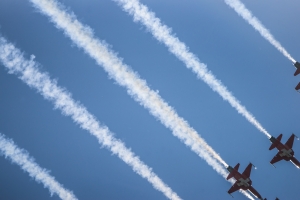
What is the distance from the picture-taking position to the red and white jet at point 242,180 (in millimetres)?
19562

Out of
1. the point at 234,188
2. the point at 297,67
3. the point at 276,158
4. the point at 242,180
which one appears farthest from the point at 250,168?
the point at 297,67

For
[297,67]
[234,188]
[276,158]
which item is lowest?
[234,188]

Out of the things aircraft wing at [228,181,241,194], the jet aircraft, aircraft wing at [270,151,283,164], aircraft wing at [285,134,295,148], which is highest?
the jet aircraft

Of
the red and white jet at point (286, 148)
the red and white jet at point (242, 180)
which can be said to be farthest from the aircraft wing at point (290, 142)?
the red and white jet at point (242, 180)

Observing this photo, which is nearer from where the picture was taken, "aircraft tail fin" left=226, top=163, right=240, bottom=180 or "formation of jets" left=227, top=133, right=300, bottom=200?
"aircraft tail fin" left=226, top=163, right=240, bottom=180

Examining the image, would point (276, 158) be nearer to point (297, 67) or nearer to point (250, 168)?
point (250, 168)

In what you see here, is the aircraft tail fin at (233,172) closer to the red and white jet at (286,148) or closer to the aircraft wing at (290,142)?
the red and white jet at (286,148)

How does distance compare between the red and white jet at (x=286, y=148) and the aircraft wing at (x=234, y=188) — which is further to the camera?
the aircraft wing at (x=234, y=188)

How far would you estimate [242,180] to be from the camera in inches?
784

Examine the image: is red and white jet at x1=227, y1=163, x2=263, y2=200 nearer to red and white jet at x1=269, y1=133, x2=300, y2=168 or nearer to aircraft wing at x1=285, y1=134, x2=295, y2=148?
red and white jet at x1=269, y1=133, x2=300, y2=168

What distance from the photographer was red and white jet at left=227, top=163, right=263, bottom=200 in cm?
1956

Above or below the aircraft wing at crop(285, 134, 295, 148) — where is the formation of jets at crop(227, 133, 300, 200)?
below

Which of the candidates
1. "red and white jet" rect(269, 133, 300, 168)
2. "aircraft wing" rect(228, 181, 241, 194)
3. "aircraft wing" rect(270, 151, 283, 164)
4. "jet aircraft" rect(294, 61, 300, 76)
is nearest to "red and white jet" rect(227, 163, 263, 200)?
"aircraft wing" rect(228, 181, 241, 194)

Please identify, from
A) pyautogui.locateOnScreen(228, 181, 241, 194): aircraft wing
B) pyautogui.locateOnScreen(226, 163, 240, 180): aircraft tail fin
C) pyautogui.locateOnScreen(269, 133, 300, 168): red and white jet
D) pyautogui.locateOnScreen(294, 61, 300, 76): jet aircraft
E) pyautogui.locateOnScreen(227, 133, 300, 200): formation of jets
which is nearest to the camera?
pyautogui.locateOnScreen(294, 61, 300, 76): jet aircraft
